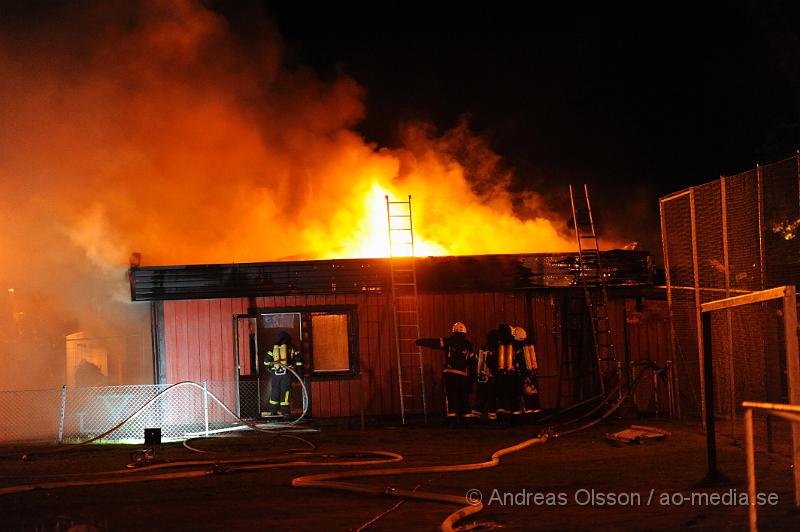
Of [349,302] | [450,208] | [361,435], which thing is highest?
[450,208]

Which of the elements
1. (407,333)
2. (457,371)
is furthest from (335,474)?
(407,333)

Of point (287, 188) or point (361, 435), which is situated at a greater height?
point (287, 188)

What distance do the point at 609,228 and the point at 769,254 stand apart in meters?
16.8

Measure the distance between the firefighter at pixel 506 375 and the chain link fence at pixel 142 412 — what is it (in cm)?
470

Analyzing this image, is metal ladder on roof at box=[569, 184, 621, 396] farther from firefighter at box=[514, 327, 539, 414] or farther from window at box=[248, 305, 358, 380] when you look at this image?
window at box=[248, 305, 358, 380]

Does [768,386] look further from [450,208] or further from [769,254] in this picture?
[450,208]

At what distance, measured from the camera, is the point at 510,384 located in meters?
14.5

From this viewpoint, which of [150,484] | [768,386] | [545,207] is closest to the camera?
[150,484]

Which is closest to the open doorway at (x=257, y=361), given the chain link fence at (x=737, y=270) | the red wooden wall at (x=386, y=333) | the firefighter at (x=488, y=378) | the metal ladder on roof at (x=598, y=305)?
the red wooden wall at (x=386, y=333)

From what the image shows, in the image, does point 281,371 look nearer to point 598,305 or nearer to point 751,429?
point 598,305

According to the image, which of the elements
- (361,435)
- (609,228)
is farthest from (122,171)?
(609,228)

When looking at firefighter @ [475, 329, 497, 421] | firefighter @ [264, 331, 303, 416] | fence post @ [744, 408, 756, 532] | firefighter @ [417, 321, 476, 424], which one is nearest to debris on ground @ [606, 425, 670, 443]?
firefighter @ [475, 329, 497, 421]

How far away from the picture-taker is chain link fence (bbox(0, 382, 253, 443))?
14.1 meters

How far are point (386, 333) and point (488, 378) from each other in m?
2.22
